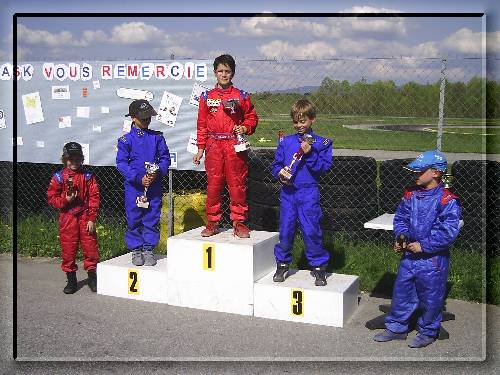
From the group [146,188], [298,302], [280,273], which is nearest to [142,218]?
[146,188]

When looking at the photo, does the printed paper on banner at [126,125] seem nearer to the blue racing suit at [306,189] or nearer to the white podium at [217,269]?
the white podium at [217,269]

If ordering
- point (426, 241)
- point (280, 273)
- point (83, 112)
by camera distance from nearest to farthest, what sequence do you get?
point (426, 241) → point (280, 273) → point (83, 112)

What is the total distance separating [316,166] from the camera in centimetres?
532

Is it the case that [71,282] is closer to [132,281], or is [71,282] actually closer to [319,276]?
[132,281]

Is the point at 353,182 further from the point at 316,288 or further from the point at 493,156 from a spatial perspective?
the point at 493,156

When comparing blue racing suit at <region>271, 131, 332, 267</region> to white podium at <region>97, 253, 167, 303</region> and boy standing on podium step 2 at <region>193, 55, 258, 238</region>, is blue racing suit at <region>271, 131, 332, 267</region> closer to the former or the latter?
boy standing on podium step 2 at <region>193, 55, 258, 238</region>

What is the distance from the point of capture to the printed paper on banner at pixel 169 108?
25.2 feet

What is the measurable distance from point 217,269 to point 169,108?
295 cm

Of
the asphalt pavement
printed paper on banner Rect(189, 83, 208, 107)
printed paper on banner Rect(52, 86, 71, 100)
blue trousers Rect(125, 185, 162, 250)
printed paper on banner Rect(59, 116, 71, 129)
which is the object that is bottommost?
the asphalt pavement

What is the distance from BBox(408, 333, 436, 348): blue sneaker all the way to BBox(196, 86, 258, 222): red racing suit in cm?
198

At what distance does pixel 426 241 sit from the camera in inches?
178

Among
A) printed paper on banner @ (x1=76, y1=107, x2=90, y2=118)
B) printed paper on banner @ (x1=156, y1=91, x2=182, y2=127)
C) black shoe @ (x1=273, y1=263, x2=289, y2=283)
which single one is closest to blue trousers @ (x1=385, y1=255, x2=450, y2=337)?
black shoe @ (x1=273, y1=263, x2=289, y2=283)

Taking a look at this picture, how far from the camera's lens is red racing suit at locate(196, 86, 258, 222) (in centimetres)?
573

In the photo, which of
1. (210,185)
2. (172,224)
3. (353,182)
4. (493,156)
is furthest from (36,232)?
(493,156)
